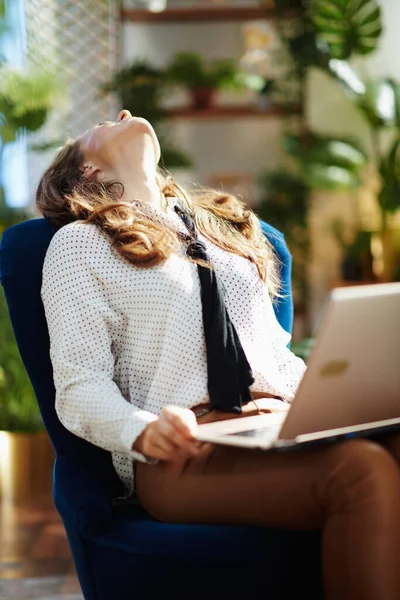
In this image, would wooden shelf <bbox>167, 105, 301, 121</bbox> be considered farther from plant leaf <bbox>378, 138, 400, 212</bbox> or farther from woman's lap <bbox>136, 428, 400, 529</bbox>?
woman's lap <bbox>136, 428, 400, 529</bbox>

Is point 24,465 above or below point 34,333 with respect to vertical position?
below

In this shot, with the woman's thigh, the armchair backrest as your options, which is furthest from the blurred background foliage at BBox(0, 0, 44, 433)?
the woman's thigh

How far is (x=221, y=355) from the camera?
4.92 feet

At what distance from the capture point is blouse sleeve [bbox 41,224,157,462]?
1398 mm

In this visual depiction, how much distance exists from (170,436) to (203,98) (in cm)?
439

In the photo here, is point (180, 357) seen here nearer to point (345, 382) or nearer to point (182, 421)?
point (182, 421)

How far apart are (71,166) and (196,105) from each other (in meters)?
3.72

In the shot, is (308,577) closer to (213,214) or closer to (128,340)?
(128,340)

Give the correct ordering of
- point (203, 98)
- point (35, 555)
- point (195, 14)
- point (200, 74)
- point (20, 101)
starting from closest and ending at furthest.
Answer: point (35, 555) → point (20, 101) → point (200, 74) → point (203, 98) → point (195, 14)

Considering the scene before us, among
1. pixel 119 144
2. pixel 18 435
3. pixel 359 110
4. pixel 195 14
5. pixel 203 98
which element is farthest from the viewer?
pixel 195 14

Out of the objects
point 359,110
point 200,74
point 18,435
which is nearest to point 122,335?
point 18,435

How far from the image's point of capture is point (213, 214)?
1.91 meters

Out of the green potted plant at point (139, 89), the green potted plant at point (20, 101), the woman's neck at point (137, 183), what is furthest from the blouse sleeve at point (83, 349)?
the green potted plant at point (139, 89)

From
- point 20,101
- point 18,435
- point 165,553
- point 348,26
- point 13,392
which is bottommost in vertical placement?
point 18,435
